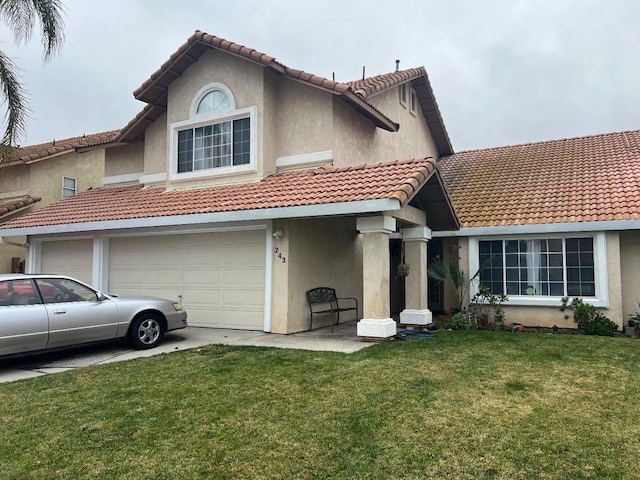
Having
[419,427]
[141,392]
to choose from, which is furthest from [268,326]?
[419,427]

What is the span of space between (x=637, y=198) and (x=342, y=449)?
10766 mm

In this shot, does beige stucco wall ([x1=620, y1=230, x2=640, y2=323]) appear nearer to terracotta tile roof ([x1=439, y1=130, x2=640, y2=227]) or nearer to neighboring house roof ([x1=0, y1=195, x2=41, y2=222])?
terracotta tile roof ([x1=439, y1=130, x2=640, y2=227])

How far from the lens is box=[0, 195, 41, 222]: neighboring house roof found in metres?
17.8

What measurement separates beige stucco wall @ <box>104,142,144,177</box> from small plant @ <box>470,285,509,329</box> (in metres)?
10.6

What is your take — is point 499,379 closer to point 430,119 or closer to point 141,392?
point 141,392

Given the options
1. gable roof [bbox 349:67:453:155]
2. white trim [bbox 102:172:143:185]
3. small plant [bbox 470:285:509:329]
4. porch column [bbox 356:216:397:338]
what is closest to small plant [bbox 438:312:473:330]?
small plant [bbox 470:285:509:329]

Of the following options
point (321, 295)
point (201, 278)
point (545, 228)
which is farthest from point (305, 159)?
point (545, 228)

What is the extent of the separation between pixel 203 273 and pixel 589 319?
906 cm

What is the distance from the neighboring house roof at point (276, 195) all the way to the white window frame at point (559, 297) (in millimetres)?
1335

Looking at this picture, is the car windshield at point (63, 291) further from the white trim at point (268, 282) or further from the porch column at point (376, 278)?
the porch column at point (376, 278)

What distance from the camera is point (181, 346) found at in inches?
367

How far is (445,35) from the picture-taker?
23797 millimetres

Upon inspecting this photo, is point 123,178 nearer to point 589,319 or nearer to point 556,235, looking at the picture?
point 556,235

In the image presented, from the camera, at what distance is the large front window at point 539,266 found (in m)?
11.9
